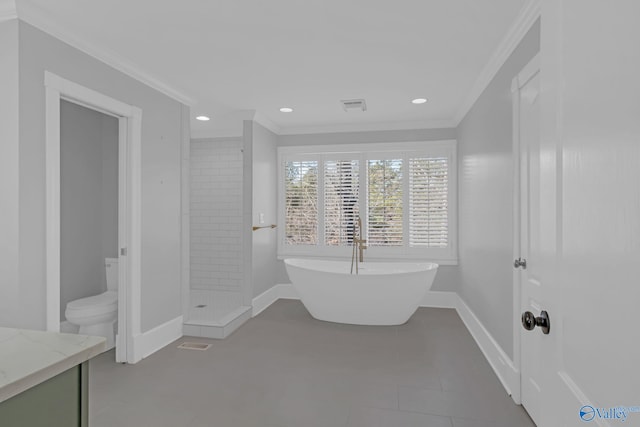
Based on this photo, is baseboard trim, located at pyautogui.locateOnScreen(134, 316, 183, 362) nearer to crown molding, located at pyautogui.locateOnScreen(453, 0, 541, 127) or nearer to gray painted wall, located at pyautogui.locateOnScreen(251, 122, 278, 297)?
gray painted wall, located at pyautogui.locateOnScreen(251, 122, 278, 297)

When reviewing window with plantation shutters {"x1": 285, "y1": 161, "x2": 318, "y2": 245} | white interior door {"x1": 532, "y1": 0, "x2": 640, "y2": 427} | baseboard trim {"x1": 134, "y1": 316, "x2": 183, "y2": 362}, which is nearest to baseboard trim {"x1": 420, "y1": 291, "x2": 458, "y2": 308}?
window with plantation shutters {"x1": 285, "y1": 161, "x2": 318, "y2": 245}

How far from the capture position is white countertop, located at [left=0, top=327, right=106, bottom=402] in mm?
892

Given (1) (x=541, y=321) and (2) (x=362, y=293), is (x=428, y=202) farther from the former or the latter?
(1) (x=541, y=321)

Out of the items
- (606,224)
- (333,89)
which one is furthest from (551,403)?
(333,89)

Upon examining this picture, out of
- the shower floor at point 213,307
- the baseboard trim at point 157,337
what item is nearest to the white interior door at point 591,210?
the baseboard trim at point 157,337

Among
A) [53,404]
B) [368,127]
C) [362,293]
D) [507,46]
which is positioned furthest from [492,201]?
[53,404]

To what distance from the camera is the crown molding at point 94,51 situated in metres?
2.20

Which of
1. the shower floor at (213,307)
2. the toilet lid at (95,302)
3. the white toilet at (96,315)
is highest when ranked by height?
the toilet lid at (95,302)

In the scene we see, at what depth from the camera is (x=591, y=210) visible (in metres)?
0.81

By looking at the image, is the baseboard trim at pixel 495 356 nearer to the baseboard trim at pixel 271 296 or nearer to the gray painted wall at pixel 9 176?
the baseboard trim at pixel 271 296

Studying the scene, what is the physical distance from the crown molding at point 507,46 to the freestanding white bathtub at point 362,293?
190cm

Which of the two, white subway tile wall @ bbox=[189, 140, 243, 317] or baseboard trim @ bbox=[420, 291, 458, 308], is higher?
white subway tile wall @ bbox=[189, 140, 243, 317]

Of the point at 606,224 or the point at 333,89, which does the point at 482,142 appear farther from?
the point at 606,224

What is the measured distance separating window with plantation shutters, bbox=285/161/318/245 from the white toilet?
2.46 meters
